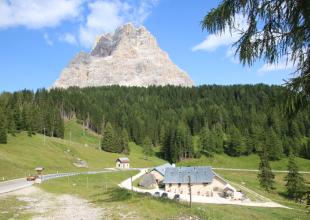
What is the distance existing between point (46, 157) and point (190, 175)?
153 ft

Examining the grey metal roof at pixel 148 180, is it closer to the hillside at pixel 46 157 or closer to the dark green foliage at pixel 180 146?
the hillside at pixel 46 157

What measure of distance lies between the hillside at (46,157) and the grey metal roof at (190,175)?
29.3 metres

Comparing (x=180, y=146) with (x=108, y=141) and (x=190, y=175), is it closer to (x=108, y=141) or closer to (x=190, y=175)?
(x=108, y=141)

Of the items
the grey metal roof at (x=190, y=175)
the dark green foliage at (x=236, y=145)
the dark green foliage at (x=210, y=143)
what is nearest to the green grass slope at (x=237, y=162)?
the dark green foliage at (x=236, y=145)

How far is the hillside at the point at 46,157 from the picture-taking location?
8419 centimetres

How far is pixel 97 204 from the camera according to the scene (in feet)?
102

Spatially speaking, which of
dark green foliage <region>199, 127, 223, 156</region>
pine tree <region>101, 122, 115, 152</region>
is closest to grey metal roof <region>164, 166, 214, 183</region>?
pine tree <region>101, 122, 115, 152</region>

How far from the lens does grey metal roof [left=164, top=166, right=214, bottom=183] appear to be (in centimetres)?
8894

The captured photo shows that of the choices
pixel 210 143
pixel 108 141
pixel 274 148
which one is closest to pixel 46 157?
pixel 108 141

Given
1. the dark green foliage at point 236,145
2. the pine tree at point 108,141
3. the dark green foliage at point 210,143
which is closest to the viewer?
the pine tree at point 108,141

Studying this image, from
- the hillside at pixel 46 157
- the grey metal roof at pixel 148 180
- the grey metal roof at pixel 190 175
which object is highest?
the hillside at pixel 46 157

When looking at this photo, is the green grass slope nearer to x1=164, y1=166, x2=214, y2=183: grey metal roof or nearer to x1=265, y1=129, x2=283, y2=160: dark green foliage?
x1=265, y1=129, x2=283, y2=160: dark green foliage

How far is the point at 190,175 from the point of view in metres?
89.3

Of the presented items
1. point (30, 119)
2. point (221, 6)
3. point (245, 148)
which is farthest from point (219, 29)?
point (245, 148)
